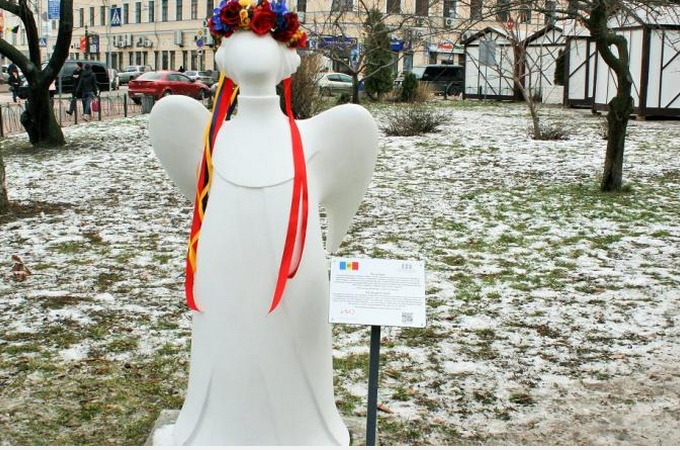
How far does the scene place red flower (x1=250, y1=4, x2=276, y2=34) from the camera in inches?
122

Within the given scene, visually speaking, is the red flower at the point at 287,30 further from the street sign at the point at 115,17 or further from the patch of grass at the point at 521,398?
the street sign at the point at 115,17

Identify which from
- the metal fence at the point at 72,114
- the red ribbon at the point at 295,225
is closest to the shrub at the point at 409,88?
the metal fence at the point at 72,114

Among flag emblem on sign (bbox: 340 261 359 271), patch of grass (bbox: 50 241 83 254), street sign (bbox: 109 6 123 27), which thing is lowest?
patch of grass (bbox: 50 241 83 254)

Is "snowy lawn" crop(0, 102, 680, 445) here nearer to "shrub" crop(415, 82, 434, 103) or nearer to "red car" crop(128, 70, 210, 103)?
"shrub" crop(415, 82, 434, 103)

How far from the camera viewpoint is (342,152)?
3.29m

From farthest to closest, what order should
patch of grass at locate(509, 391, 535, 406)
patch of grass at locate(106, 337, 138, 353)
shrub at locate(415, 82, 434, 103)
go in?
shrub at locate(415, 82, 434, 103), patch of grass at locate(106, 337, 138, 353), patch of grass at locate(509, 391, 535, 406)

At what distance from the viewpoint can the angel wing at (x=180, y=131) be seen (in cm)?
332

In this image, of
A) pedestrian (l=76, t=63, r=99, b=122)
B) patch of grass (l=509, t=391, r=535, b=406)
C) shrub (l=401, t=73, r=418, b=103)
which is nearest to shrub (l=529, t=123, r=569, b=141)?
shrub (l=401, t=73, r=418, b=103)

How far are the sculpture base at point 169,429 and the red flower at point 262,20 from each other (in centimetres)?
179

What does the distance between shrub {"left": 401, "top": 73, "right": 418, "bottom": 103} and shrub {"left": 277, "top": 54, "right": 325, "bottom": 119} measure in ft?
25.5

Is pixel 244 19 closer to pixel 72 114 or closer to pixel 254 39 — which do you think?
pixel 254 39

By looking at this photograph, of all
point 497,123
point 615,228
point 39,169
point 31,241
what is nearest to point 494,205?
point 615,228

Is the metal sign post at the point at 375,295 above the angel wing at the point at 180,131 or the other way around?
the other way around

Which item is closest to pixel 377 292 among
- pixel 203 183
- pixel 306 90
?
pixel 203 183
